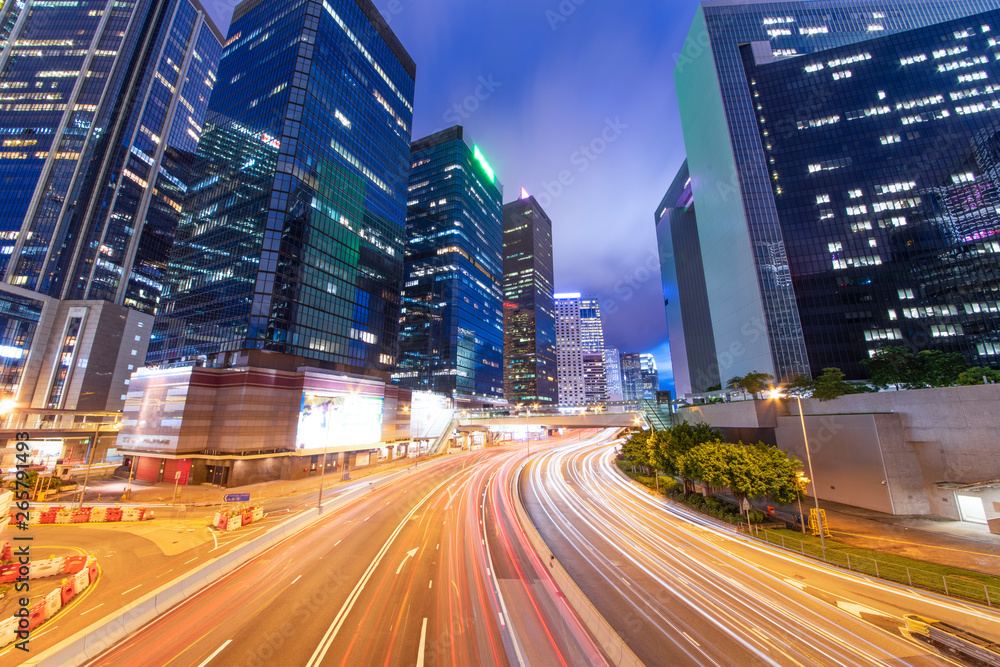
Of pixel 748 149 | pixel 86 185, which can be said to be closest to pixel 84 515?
→ pixel 86 185

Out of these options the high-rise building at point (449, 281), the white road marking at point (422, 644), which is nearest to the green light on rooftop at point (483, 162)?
the high-rise building at point (449, 281)

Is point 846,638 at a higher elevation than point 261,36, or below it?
below

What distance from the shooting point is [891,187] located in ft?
245

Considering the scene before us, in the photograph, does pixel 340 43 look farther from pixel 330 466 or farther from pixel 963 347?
pixel 963 347

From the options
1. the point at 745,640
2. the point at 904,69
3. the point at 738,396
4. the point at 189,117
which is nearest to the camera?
the point at 745,640

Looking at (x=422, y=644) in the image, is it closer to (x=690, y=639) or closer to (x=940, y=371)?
(x=690, y=639)

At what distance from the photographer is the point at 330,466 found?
200 ft

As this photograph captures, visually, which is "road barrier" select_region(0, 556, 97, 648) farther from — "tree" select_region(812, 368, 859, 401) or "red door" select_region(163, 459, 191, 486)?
"tree" select_region(812, 368, 859, 401)

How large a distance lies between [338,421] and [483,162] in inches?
5342

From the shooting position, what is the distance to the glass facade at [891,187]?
67.4 meters

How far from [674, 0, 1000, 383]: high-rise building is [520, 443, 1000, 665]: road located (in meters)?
58.1

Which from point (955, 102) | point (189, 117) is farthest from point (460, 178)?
point (955, 102)

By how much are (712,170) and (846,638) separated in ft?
331

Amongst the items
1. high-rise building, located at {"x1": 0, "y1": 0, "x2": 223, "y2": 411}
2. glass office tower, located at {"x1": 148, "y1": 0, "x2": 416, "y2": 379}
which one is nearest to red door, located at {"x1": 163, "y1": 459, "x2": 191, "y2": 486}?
glass office tower, located at {"x1": 148, "y1": 0, "x2": 416, "y2": 379}
